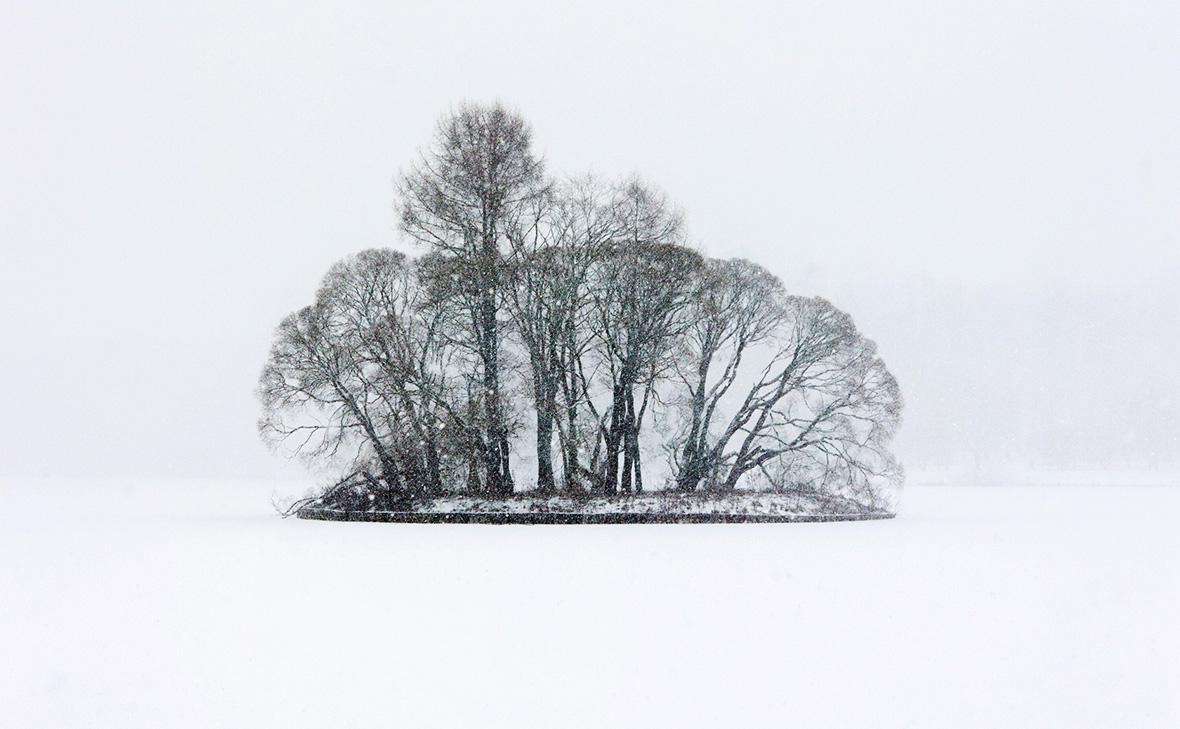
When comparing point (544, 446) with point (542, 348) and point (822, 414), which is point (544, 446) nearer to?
point (542, 348)

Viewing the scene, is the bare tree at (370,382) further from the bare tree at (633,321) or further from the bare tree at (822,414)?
the bare tree at (822,414)

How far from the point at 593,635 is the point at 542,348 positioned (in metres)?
26.8

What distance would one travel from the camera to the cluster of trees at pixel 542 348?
38656 mm

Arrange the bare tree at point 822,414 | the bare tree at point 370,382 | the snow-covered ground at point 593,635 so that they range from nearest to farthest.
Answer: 1. the snow-covered ground at point 593,635
2. the bare tree at point 370,382
3. the bare tree at point 822,414

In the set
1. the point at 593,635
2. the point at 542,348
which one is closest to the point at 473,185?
the point at 542,348

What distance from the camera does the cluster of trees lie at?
3866 cm

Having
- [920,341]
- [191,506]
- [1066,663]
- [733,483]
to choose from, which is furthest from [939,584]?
[920,341]

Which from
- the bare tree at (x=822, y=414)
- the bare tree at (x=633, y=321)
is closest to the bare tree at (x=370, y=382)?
the bare tree at (x=633, y=321)

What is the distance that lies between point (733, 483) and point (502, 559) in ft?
64.5

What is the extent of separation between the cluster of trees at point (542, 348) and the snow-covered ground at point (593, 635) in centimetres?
1310

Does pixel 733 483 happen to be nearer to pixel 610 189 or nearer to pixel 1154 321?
pixel 610 189

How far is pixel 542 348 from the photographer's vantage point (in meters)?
39.4

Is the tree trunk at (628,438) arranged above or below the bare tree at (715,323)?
below

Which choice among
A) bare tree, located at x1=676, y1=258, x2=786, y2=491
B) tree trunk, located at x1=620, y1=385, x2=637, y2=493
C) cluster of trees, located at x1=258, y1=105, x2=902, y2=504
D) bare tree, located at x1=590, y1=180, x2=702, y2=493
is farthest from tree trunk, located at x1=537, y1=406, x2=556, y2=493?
bare tree, located at x1=676, y1=258, x2=786, y2=491
